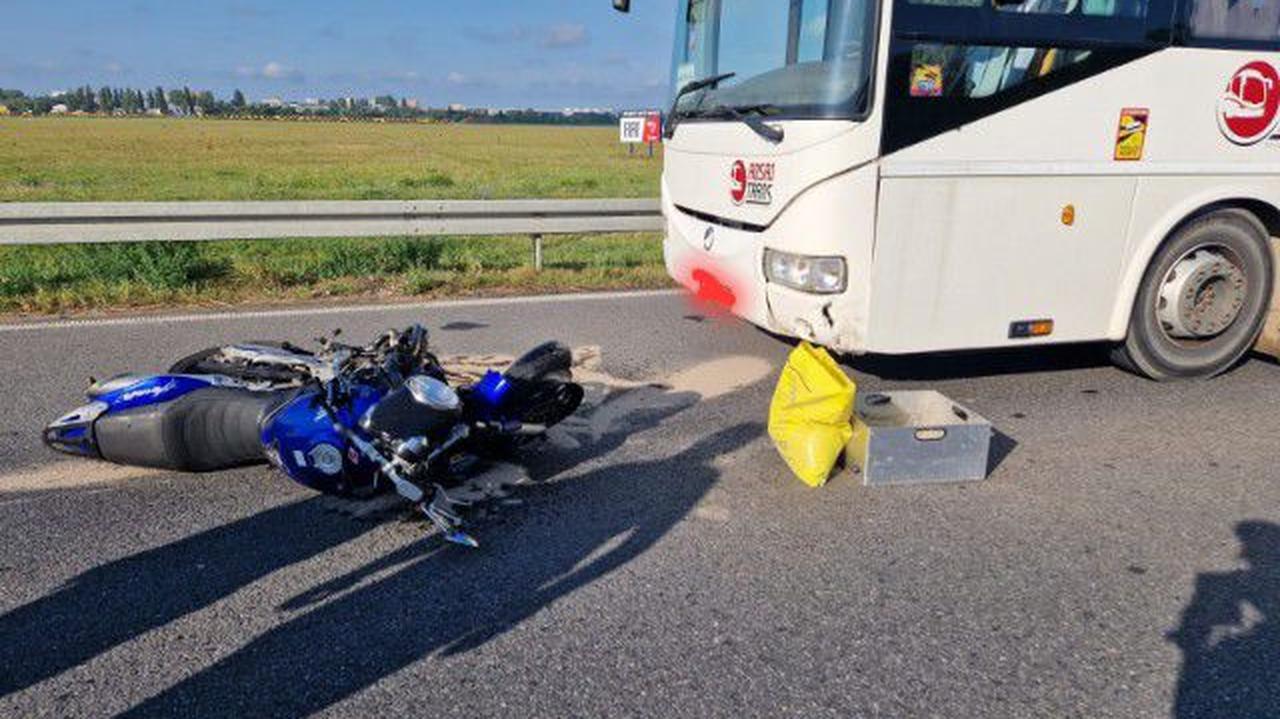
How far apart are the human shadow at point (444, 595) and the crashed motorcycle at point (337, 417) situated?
222mm

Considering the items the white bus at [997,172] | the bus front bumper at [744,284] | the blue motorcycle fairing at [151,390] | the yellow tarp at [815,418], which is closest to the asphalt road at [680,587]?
the yellow tarp at [815,418]

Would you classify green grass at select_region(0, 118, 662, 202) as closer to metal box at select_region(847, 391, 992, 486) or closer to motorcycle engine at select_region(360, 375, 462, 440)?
metal box at select_region(847, 391, 992, 486)

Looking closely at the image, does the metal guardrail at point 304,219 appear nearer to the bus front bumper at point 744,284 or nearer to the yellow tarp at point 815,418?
the bus front bumper at point 744,284

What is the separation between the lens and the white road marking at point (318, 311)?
263 inches

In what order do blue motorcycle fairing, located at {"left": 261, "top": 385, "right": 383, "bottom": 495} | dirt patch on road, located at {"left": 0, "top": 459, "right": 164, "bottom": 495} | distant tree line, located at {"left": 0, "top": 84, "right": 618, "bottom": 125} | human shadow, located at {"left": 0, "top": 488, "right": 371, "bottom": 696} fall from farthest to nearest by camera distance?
distant tree line, located at {"left": 0, "top": 84, "right": 618, "bottom": 125} → dirt patch on road, located at {"left": 0, "top": 459, "right": 164, "bottom": 495} → blue motorcycle fairing, located at {"left": 261, "top": 385, "right": 383, "bottom": 495} → human shadow, located at {"left": 0, "top": 488, "right": 371, "bottom": 696}

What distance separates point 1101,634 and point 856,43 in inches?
117

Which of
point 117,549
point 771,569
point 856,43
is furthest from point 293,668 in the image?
point 856,43

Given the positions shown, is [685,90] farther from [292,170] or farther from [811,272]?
[292,170]

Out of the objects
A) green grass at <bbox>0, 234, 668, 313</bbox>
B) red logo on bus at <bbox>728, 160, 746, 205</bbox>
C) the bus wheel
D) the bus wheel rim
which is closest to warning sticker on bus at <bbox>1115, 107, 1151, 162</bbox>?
the bus wheel

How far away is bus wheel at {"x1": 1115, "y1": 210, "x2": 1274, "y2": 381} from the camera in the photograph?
17.8 feet

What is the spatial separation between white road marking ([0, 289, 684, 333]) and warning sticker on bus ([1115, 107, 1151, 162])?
4009mm

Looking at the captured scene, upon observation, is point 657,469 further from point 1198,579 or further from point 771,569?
point 1198,579

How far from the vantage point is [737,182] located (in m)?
5.28

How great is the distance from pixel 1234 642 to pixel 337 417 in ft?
10.8
